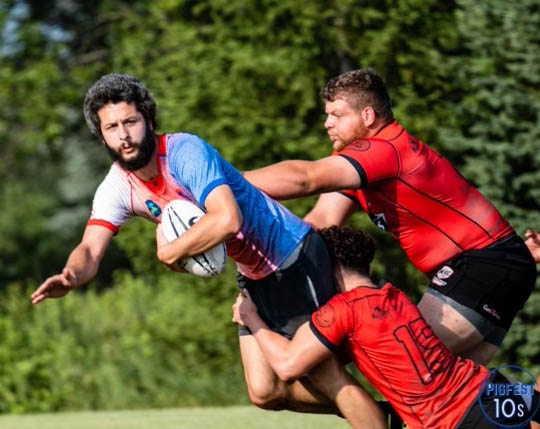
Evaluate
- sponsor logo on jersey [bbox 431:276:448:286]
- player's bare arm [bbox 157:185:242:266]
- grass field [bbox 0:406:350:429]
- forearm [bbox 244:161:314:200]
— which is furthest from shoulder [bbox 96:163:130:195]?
grass field [bbox 0:406:350:429]

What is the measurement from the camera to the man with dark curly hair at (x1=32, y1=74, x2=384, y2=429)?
17.0 ft

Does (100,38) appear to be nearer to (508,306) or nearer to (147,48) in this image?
(147,48)

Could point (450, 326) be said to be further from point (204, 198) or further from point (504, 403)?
point (204, 198)

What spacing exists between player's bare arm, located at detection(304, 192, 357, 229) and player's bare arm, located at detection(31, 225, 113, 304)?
1.27 m

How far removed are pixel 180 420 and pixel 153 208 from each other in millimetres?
4584

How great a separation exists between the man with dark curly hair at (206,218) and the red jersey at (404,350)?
0.27 metres

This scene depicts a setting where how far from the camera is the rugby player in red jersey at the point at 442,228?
5.74 meters

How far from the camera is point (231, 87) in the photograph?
39.4 feet

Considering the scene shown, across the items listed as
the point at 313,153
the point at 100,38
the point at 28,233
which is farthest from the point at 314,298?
the point at 28,233

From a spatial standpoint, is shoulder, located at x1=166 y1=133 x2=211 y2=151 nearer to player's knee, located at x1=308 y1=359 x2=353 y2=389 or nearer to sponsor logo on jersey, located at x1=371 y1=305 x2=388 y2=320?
sponsor logo on jersey, located at x1=371 y1=305 x2=388 y2=320

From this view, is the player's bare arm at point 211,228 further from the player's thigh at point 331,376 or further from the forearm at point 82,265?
the player's thigh at point 331,376

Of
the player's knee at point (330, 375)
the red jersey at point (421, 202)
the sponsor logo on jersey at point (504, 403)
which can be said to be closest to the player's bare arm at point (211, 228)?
the red jersey at point (421, 202)

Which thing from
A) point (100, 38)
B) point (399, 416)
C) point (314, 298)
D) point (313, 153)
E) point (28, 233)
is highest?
point (314, 298)

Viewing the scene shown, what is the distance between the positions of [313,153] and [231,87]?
1221 mm
